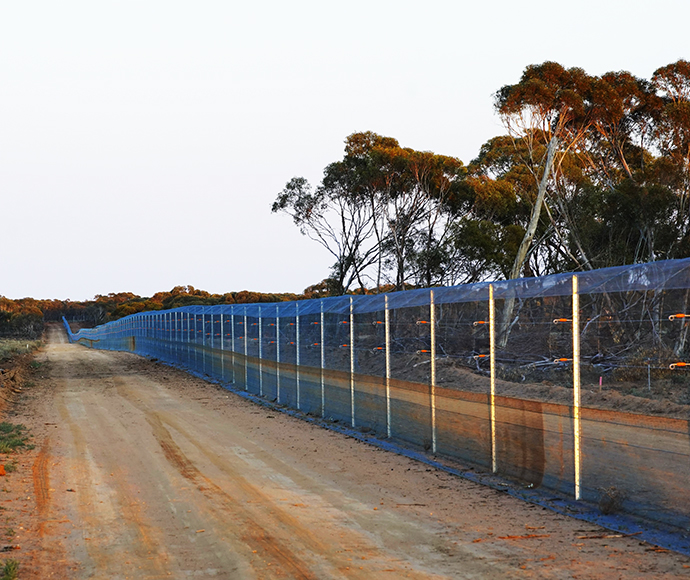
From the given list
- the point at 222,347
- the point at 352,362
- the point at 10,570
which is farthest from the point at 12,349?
the point at 10,570

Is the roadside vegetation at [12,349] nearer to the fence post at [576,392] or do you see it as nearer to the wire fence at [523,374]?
the wire fence at [523,374]

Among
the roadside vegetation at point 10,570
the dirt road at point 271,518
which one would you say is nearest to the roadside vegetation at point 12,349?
the dirt road at point 271,518

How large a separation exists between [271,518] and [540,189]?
867 inches

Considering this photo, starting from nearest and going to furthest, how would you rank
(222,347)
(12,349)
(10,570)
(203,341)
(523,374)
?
(10,570) → (523,374) → (222,347) → (203,341) → (12,349)

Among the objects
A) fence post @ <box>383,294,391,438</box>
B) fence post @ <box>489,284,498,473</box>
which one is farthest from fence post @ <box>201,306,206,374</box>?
fence post @ <box>489,284,498,473</box>

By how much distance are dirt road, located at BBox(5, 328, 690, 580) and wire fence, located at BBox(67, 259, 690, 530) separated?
25.6 inches

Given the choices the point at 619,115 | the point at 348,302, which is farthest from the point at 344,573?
the point at 619,115

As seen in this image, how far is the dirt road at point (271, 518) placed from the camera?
625 centimetres

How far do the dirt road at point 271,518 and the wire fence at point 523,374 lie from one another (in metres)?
0.65

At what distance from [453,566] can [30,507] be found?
4794 millimetres

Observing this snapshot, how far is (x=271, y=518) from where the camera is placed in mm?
7875

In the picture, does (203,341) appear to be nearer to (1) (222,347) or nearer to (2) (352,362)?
(1) (222,347)

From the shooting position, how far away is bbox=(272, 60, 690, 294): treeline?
27391 mm

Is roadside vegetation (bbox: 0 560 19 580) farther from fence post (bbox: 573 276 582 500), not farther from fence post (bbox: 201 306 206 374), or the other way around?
fence post (bbox: 201 306 206 374)
